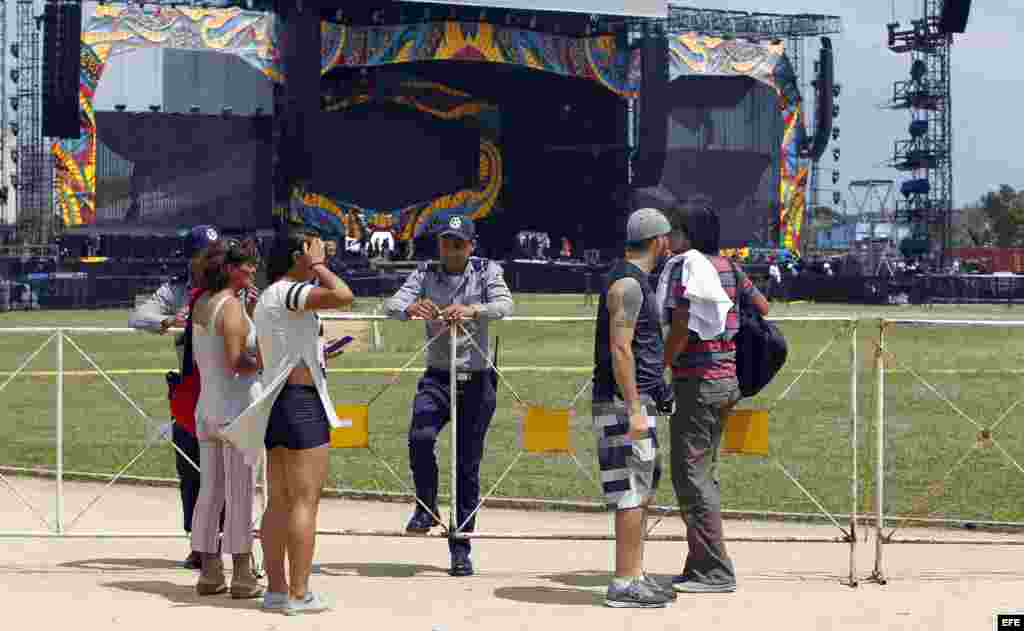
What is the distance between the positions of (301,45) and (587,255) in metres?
12.4

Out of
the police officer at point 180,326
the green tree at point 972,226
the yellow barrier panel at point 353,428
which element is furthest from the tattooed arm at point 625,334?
the green tree at point 972,226

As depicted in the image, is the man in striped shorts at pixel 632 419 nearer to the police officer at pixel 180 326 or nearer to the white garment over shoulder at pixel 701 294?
the white garment over shoulder at pixel 701 294

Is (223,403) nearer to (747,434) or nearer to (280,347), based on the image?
(280,347)

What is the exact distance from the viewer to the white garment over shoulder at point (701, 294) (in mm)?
8031

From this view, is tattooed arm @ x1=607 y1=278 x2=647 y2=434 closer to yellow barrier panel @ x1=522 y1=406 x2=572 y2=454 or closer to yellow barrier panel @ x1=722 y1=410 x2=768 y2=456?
yellow barrier panel @ x1=722 y1=410 x2=768 y2=456

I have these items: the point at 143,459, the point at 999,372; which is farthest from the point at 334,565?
the point at 999,372

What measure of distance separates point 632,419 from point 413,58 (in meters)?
51.3

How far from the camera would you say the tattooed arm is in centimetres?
768

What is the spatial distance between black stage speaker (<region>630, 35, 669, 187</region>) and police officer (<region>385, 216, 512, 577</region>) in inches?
2009

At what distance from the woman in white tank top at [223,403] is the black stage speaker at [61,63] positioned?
4535cm

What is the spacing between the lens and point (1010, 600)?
8109mm

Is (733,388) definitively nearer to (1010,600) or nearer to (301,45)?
(1010,600)

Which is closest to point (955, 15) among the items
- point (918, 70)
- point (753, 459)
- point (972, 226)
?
point (918, 70)

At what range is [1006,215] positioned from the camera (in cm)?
10194
